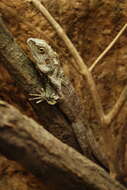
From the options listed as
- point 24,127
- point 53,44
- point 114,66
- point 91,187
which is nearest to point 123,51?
point 114,66

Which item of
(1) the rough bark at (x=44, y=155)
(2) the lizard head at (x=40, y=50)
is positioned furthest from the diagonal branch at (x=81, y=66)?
(1) the rough bark at (x=44, y=155)

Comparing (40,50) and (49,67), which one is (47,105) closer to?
(49,67)

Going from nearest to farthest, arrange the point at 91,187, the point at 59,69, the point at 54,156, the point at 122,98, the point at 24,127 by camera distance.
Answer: the point at 24,127
the point at 54,156
the point at 91,187
the point at 122,98
the point at 59,69

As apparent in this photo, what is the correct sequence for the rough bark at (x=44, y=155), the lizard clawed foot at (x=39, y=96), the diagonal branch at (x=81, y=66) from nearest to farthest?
the rough bark at (x=44, y=155) < the diagonal branch at (x=81, y=66) < the lizard clawed foot at (x=39, y=96)

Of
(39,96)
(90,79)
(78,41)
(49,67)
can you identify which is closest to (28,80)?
(39,96)

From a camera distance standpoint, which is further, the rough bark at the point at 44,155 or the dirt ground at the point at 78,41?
the dirt ground at the point at 78,41

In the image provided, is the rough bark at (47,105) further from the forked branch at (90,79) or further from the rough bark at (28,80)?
the forked branch at (90,79)

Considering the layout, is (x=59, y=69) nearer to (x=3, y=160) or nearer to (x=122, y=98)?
(x=122, y=98)
